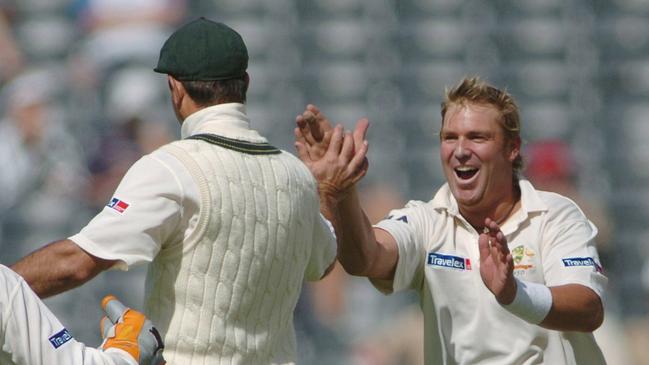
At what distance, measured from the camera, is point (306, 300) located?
26.3 ft

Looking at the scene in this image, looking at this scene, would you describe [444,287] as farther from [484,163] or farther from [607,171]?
[607,171]

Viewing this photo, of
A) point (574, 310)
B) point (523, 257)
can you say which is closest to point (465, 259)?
point (523, 257)

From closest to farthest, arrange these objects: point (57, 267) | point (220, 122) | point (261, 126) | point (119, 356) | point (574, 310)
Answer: point (119, 356) → point (57, 267) → point (220, 122) → point (574, 310) → point (261, 126)

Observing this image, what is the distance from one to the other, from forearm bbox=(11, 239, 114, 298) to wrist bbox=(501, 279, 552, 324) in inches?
48.6

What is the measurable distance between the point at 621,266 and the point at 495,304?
4.60m

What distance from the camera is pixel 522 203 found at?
4574 mm

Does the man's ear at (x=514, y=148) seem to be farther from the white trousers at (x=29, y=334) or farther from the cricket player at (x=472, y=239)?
the white trousers at (x=29, y=334)

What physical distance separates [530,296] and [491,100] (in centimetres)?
74

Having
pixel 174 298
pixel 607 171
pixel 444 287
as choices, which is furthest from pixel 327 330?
pixel 174 298

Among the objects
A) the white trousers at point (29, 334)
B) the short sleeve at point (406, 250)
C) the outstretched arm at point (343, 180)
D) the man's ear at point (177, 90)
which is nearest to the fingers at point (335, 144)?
the outstretched arm at point (343, 180)

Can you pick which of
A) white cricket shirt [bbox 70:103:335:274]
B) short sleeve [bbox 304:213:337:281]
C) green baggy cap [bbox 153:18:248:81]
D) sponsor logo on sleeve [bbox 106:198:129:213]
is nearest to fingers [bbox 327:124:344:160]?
short sleeve [bbox 304:213:337:281]

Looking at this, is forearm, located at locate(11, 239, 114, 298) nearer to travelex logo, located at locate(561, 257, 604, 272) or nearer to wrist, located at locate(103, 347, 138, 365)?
wrist, located at locate(103, 347, 138, 365)

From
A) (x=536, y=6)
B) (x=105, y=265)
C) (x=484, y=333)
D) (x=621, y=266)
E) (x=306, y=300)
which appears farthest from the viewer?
(x=536, y=6)

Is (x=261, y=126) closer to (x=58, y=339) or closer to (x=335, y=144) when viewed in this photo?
(x=335, y=144)
